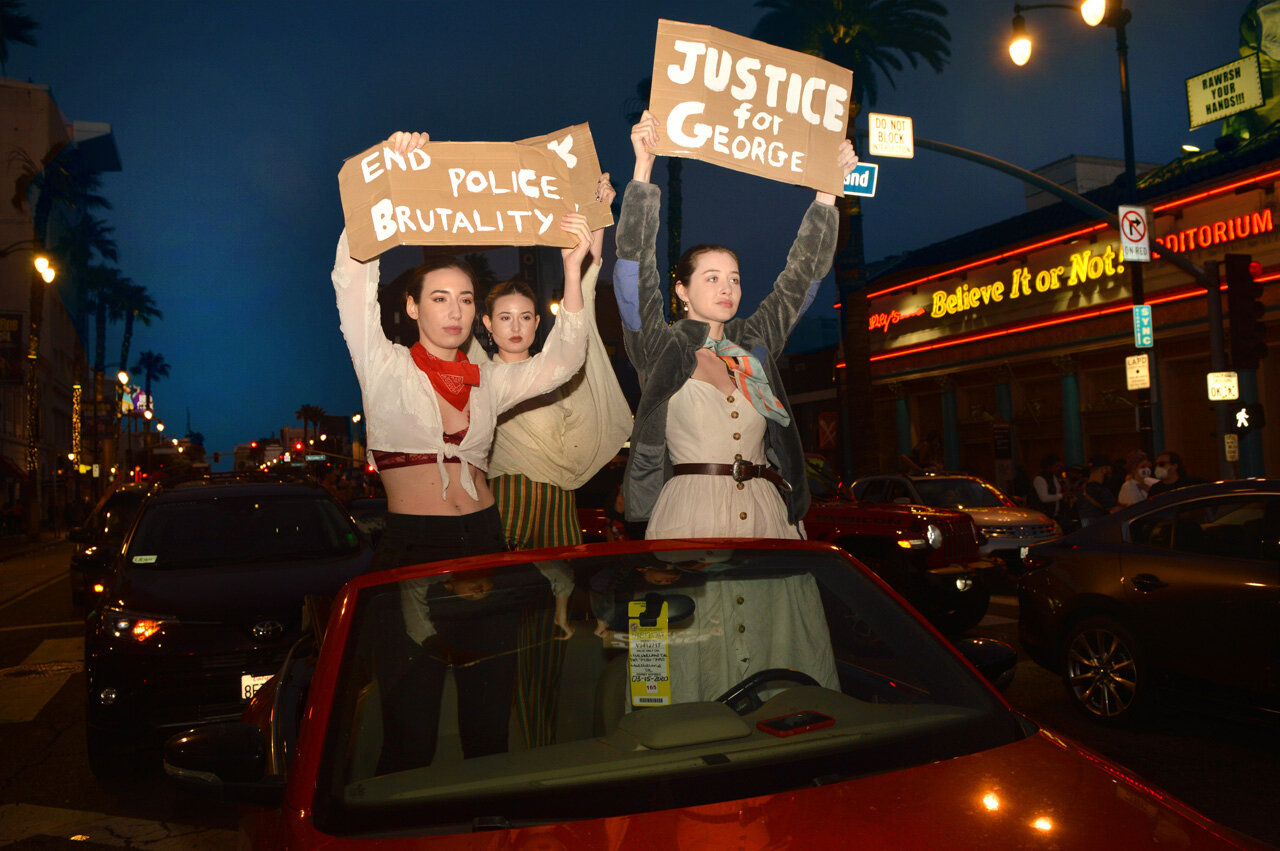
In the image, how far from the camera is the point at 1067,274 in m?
25.3

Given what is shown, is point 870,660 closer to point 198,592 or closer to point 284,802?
point 284,802

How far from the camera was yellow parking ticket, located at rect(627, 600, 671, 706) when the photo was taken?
8.86 ft

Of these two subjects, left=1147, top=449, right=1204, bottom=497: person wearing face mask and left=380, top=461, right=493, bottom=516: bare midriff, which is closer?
left=380, top=461, right=493, bottom=516: bare midriff

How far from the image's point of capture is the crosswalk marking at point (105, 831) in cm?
482

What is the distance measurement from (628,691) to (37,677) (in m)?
8.47

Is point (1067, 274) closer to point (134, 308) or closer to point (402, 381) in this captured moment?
point (402, 381)

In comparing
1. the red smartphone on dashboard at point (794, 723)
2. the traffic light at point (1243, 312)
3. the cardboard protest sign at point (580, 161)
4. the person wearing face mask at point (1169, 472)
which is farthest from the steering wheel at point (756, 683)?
the traffic light at point (1243, 312)

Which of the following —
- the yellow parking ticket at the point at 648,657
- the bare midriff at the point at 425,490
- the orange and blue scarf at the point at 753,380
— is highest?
the orange and blue scarf at the point at 753,380

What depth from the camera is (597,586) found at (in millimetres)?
2627

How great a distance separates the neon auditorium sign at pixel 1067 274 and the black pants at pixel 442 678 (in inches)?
862

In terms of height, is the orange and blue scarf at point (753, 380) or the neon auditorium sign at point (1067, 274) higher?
the neon auditorium sign at point (1067, 274)

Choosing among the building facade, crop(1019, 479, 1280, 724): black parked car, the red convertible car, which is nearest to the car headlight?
the red convertible car

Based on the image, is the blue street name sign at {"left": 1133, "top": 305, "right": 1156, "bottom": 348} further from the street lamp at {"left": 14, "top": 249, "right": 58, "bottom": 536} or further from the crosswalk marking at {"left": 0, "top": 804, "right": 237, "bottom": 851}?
the street lamp at {"left": 14, "top": 249, "right": 58, "bottom": 536}

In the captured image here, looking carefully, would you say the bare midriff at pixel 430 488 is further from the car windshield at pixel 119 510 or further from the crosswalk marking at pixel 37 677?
the car windshield at pixel 119 510
